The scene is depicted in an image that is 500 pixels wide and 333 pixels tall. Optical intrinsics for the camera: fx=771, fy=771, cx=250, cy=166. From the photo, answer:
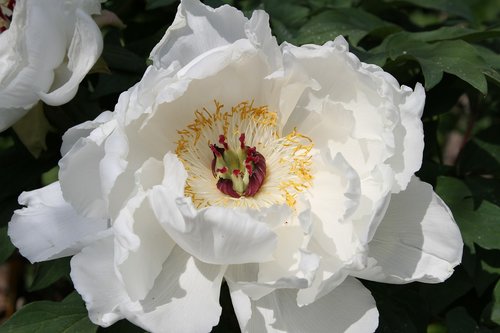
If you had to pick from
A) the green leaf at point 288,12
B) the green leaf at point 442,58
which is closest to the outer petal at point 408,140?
the green leaf at point 442,58

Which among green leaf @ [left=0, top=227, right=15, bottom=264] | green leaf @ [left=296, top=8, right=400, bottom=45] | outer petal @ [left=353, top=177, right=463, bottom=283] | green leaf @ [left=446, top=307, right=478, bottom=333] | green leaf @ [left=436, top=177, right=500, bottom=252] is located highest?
green leaf @ [left=296, top=8, right=400, bottom=45]

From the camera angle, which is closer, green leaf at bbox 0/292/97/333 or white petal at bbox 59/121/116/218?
white petal at bbox 59/121/116/218

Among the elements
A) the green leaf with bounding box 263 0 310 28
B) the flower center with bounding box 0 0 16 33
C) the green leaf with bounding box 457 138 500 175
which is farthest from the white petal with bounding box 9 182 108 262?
the green leaf with bounding box 457 138 500 175

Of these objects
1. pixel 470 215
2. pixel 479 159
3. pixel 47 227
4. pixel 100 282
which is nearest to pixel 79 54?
pixel 47 227

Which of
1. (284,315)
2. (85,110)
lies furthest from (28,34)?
(284,315)

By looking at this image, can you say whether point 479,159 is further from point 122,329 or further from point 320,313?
point 122,329

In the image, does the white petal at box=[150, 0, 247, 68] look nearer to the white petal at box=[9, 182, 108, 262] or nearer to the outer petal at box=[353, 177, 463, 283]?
the white petal at box=[9, 182, 108, 262]

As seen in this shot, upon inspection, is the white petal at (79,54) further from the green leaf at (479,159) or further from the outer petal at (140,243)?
the green leaf at (479,159)
